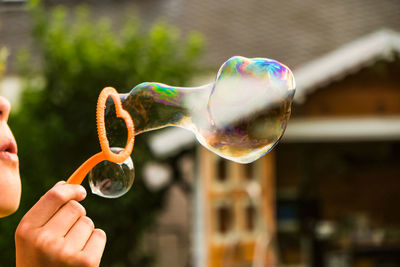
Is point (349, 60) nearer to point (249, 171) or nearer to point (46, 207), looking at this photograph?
point (249, 171)

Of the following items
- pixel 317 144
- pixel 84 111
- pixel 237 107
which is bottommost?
pixel 317 144

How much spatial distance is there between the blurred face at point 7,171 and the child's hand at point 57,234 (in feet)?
0.36

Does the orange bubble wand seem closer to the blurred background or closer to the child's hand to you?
the child's hand

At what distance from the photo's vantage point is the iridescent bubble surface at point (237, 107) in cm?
227

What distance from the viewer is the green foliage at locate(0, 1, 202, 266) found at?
739 centimetres

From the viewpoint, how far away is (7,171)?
1569 millimetres

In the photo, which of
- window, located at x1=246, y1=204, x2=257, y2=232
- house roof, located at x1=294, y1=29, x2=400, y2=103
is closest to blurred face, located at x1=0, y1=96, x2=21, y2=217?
house roof, located at x1=294, y1=29, x2=400, y2=103

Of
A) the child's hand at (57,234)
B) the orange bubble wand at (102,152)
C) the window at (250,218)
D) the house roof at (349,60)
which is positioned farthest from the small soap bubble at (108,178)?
the window at (250,218)

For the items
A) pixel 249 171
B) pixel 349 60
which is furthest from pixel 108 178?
pixel 349 60

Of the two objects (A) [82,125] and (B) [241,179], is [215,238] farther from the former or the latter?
(A) [82,125]

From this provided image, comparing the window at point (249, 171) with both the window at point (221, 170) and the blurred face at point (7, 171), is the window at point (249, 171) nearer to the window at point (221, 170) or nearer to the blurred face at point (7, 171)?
the window at point (221, 170)

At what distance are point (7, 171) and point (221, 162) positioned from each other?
6.38 meters

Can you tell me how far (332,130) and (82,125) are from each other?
300 cm

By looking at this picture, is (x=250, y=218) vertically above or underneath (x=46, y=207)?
underneath
